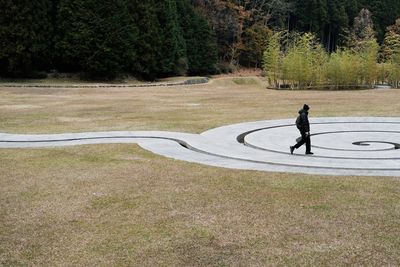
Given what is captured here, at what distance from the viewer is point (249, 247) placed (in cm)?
620

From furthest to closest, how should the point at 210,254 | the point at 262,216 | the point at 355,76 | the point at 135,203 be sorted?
the point at 355,76
the point at 135,203
the point at 262,216
the point at 210,254

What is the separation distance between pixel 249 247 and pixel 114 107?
1869 cm

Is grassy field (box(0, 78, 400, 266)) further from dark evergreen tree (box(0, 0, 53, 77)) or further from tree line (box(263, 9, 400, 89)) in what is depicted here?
tree line (box(263, 9, 400, 89))

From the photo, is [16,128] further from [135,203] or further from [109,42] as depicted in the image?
[109,42]

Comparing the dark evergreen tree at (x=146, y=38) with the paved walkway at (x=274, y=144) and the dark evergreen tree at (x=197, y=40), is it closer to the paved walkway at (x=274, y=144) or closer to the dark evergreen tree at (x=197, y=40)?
the dark evergreen tree at (x=197, y=40)

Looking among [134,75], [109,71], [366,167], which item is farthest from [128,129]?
[134,75]

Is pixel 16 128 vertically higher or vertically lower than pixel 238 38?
lower

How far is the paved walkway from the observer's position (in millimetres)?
10867

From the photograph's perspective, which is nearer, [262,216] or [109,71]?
[262,216]

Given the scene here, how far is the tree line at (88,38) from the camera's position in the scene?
3806cm

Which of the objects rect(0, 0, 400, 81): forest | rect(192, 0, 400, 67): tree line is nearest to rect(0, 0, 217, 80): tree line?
rect(0, 0, 400, 81): forest

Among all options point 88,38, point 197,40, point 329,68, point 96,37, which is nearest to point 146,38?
point 96,37

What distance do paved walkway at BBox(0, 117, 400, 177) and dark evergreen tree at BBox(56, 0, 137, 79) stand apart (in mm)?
25011

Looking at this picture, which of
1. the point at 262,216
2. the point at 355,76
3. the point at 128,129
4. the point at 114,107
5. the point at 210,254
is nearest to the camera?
the point at 210,254
